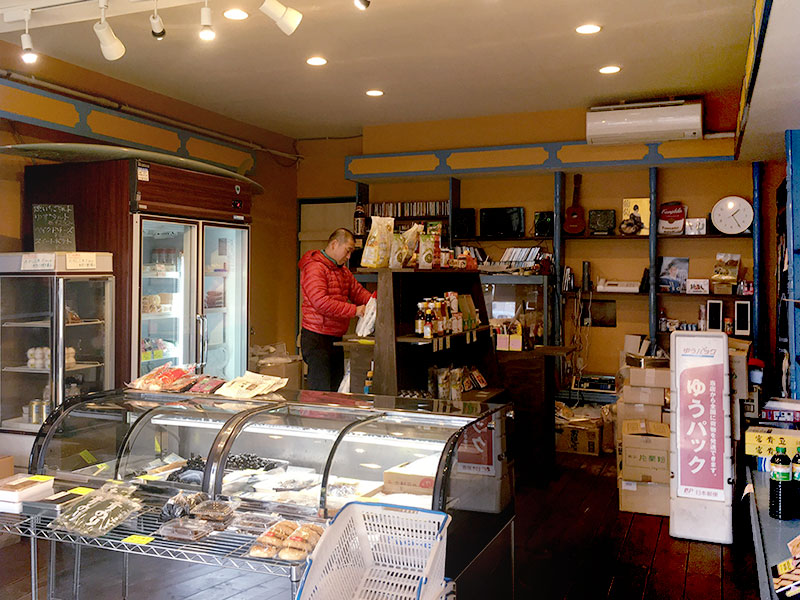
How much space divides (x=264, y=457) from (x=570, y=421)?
3972 millimetres

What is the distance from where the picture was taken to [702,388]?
4.14m

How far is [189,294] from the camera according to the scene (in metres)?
5.55

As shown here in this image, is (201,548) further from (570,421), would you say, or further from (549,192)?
(549,192)

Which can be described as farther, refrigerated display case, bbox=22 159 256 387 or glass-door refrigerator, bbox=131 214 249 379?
glass-door refrigerator, bbox=131 214 249 379

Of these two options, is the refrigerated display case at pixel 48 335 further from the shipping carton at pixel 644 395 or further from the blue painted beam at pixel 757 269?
the blue painted beam at pixel 757 269

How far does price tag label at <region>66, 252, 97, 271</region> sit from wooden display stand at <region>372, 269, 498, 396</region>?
2053 millimetres

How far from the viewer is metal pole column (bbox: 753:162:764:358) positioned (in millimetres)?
6594

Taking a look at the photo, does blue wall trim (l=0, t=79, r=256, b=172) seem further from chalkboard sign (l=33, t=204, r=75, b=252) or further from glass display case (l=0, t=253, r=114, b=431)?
glass display case (l=0, t=253, r=114, b=431)

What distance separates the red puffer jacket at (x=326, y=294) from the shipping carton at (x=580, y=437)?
83.1 inches

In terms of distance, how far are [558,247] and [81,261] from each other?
4.51 m

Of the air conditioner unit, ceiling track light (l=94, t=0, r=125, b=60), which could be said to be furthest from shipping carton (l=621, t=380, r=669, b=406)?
ceiling track light (l=94, t=0, r=125, b=60)

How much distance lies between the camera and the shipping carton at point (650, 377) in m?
4.83

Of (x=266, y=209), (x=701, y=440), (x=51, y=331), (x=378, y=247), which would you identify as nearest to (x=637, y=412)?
(x=701, y=440)

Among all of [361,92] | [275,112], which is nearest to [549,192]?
[361,92]
